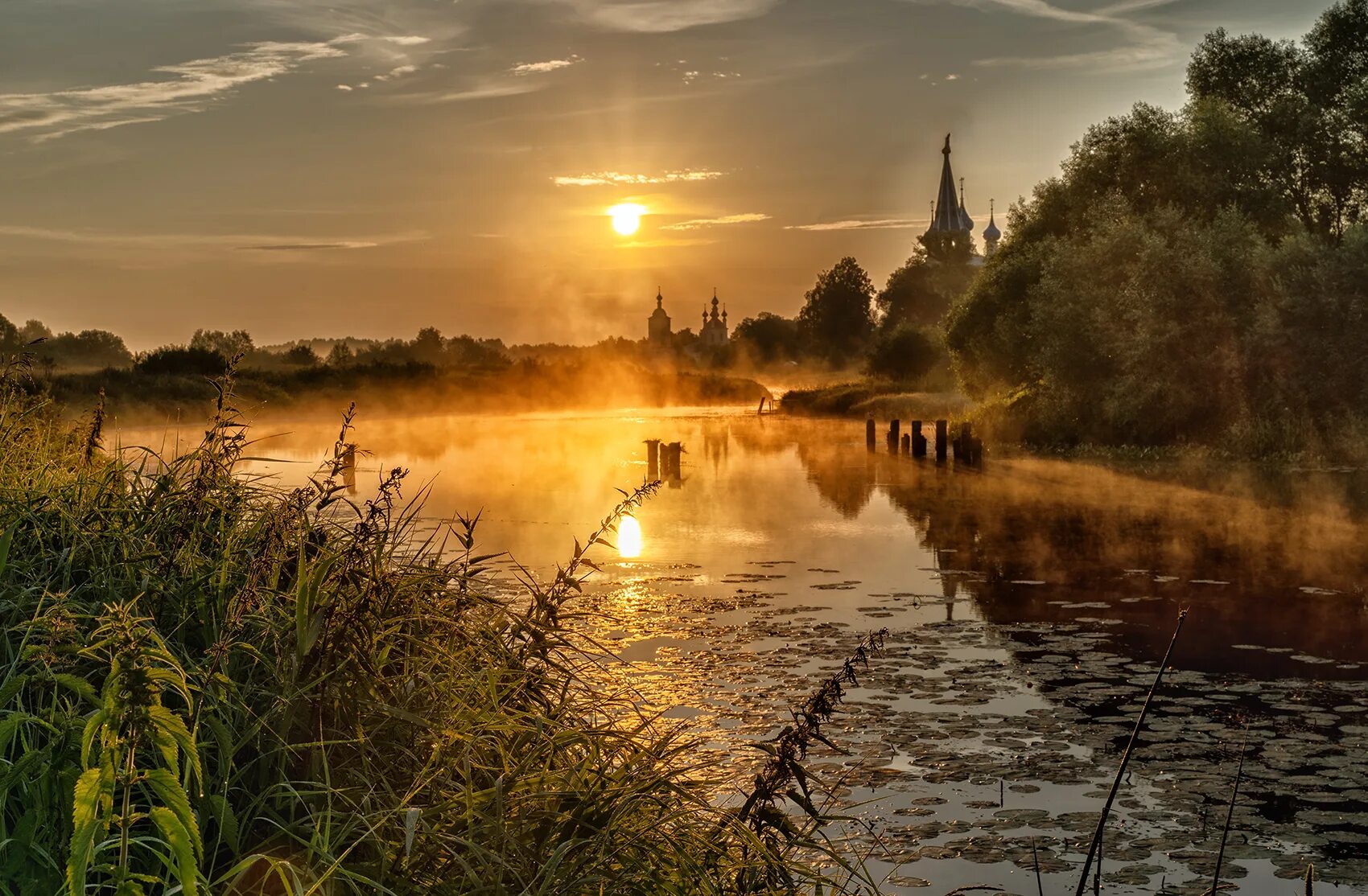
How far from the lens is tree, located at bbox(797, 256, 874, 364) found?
138250mm

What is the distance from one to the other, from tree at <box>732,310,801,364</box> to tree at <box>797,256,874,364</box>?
7979 mm

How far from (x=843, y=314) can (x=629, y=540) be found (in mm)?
120233

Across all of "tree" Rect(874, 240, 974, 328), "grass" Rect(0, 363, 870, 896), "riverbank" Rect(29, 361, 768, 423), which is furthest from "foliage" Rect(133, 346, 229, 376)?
"tree" Rect(874, 240, 974, 328)

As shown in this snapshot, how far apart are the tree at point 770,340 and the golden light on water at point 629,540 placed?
411 ft

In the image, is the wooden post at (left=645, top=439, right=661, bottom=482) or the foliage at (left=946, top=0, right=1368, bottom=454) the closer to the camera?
the wooden post at (left=645, top=439, right=661, bottom=482)

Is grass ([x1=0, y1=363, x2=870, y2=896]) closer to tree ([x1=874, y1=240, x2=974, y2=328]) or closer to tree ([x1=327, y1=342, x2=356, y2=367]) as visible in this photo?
tree ([x1=327, y1=342, x2=356, y2=367])

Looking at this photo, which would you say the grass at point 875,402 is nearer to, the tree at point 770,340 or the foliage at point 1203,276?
the foliage at point 1203,276

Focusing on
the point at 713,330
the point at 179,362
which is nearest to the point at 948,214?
the point at 713,330

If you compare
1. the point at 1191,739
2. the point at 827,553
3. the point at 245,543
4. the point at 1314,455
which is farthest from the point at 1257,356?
the point at 245,543

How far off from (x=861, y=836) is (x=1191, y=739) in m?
3.52

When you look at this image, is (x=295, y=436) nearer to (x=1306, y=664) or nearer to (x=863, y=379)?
(x=1306, y=664)

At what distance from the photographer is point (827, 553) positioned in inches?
762

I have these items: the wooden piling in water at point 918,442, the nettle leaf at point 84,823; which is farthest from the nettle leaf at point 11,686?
the wooden piling in water at point 918,442

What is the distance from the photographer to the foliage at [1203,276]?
33.2 m
